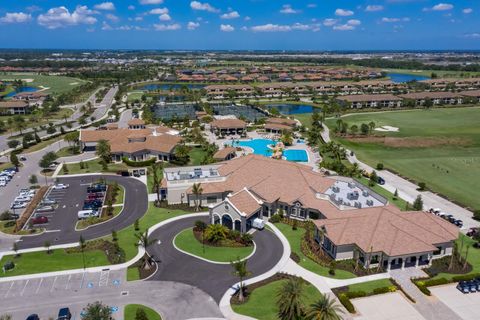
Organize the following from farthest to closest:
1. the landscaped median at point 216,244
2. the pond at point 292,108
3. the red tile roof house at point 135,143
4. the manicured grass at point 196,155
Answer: the pond at point 292,108 → the red tile roof house at point 135,143 → the manicured grass at point 196,155 → the landscaped median at point 216,244

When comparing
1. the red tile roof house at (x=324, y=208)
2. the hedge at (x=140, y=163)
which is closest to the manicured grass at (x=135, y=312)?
the red tile roof house at (x=324, y=208)

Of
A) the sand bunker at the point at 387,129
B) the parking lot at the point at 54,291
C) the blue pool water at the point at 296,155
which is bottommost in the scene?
the parking lot at the point at 54,291

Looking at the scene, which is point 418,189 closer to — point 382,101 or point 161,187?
point 161,187

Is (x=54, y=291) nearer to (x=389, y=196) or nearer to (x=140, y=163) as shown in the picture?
(x=140, y=163)

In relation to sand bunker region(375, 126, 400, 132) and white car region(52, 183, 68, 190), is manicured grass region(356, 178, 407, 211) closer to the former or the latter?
sand bunker region(375, 126, 400, 132)

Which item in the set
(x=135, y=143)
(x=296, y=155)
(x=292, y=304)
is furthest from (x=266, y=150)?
(x=292, y=304)

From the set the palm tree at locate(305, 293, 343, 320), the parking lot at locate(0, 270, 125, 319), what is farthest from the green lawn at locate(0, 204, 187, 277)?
the palm tree at locate(305, 293, 343, 320)

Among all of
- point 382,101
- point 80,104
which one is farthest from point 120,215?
point 382,101

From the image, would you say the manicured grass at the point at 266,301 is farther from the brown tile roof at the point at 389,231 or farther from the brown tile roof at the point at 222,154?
the brown tile roof at the point at 222,154
